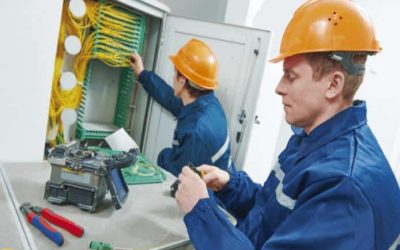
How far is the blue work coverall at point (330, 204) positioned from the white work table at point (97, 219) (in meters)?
0.13

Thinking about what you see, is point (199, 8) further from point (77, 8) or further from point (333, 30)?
point (333, 30)

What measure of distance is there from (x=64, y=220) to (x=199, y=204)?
0.34 m

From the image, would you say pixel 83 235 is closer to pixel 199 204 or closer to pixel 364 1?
pixel 199 204

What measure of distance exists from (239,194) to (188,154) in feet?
1.88

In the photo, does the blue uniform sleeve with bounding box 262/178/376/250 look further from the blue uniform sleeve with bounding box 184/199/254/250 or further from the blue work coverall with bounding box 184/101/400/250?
the blue uniform sleeve with bounding box 184/199/254/250

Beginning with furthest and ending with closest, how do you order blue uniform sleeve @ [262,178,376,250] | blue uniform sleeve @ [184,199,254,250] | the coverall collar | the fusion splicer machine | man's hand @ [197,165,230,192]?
1. the coverall collar
2. man's hand @ [197,165,230,192]
3. the fusion splicer machine
4. blue uniform sleeve @ [184,199,254,250]
5. blue uniform sleeve @ [262,178,376,250]

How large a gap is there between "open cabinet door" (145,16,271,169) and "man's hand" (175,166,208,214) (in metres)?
0.99

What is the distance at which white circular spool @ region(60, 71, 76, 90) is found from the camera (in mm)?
1488

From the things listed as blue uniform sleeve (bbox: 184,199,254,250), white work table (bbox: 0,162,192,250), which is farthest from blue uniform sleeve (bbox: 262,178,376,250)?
white work table (bbox: 0,162,192,250)

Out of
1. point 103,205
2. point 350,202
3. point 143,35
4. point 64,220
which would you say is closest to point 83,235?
point 64,220

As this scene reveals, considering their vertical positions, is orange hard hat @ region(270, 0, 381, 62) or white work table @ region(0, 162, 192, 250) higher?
orange hard hat @ region(270, 0, 381, 62)

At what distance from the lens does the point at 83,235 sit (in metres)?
0.81

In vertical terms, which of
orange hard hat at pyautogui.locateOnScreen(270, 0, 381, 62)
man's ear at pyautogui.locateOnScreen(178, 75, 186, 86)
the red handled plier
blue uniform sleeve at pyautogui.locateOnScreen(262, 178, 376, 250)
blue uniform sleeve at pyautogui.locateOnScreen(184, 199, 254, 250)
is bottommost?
the red handled plier

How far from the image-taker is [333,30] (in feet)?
2.76
